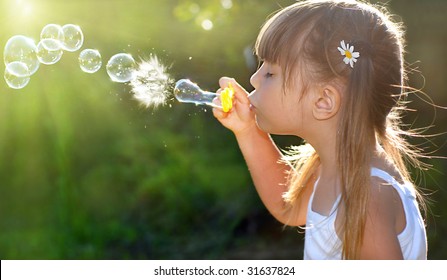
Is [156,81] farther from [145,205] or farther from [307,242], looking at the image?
[145,205]

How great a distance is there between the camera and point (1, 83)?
12.9 ft

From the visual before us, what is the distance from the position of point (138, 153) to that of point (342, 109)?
94.6 inches

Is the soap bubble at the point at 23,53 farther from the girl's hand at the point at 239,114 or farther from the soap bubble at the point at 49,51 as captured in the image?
the girl's hand at the point at 239,114

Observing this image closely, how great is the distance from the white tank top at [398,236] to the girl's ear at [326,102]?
0.18 metres

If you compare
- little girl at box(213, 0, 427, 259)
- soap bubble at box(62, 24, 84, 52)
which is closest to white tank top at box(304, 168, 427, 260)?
little girl at box(213, 0, 427, 259)

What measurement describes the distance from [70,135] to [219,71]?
36.1 inches

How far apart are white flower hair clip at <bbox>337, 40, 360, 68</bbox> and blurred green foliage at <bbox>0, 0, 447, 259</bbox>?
2085 millimetres

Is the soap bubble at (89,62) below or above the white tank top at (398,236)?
above

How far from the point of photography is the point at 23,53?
2.37m

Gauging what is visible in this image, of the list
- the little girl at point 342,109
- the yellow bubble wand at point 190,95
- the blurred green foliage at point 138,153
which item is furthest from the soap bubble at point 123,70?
the blurred green foliage at point 138,153

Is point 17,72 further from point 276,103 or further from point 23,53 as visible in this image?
point 276,103

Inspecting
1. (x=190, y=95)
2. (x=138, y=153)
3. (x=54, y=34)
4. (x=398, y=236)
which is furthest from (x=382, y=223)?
(x=138, y=153)

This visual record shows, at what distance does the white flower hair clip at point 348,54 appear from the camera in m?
1.67

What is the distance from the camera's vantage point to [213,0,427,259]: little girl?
1.62 metres
